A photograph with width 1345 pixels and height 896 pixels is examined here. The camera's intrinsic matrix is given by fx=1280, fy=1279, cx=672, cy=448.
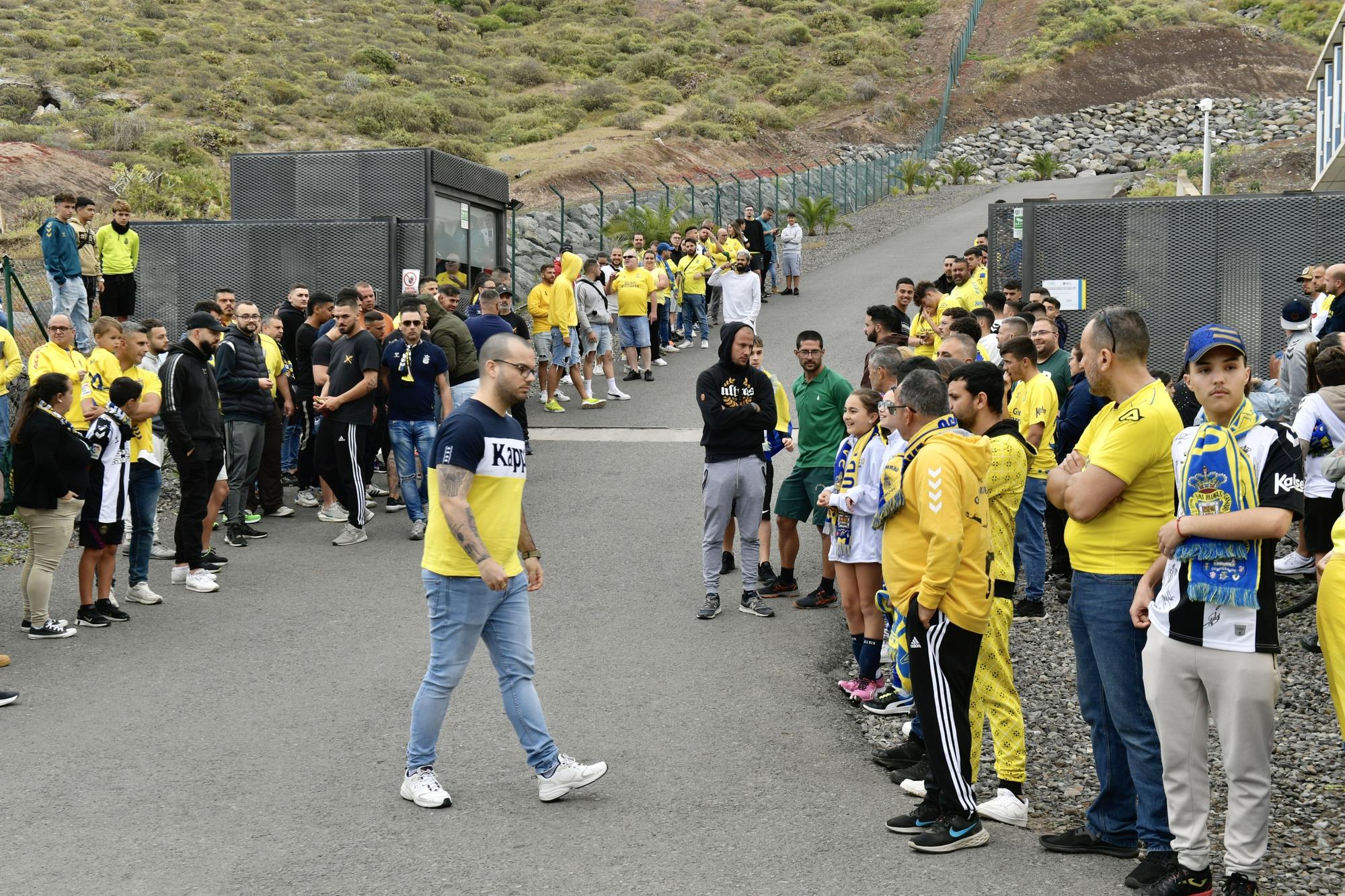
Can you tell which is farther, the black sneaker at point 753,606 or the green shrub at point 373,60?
the green shrub at point 373,60

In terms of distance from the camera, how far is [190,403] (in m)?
10.3

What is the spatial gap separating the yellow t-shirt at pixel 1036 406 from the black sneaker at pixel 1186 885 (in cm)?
397

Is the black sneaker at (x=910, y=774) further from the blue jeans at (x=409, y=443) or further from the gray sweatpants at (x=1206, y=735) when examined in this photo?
the blue jeans at (x=409, y=443)

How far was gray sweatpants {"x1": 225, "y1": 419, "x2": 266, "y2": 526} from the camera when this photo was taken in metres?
11.6

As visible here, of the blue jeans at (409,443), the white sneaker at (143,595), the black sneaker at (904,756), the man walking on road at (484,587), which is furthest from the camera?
the blue jeans at (409,443)


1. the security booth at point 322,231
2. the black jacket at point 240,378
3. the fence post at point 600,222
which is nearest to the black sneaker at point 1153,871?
the black jacket at point 240,378

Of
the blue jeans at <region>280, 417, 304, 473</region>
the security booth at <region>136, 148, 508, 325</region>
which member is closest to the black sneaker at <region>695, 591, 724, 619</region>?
the blue jeans at <region>280, 417, 304, 473</region>

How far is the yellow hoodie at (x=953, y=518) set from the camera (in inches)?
214

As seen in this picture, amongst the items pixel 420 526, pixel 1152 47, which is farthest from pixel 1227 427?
pixel 1152 47

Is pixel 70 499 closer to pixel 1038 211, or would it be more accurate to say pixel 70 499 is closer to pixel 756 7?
pixel 1038 211

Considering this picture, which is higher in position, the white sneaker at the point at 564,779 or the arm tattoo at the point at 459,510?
the arm tattoo at the point at 459,510

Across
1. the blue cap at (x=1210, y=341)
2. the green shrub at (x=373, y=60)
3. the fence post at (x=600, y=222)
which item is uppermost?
the green shrub at (x=373, y=60)

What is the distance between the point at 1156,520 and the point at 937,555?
891mm

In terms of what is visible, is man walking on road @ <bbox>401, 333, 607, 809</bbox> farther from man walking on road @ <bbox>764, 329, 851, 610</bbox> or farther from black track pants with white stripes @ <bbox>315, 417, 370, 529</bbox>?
black track pants with white stripes @ <bbox>315, 417, 370, 529</bbox>
